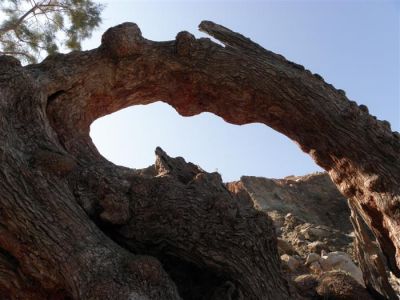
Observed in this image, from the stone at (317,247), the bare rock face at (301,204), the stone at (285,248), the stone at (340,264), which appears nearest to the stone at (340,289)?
the stone at (340,264)

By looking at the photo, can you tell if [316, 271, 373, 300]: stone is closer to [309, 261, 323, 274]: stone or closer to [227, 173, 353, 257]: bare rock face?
[309, 261, 323, 274]: stone

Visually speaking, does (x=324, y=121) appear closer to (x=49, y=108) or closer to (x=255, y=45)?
(x=255, y=45)

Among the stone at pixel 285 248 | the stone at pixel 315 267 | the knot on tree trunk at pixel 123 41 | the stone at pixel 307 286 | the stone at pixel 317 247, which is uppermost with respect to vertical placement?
the knot on tree trunk at pixel 123 41

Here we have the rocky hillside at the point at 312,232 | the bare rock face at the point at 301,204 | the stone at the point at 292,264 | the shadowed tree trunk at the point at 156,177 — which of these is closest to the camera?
the shadowed tree trunk at the point at 156,177

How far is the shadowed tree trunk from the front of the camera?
9.82 ft

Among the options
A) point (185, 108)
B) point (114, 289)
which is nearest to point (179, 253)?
point (114, 289)

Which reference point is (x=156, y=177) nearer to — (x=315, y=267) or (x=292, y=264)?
(x=292, y=264)

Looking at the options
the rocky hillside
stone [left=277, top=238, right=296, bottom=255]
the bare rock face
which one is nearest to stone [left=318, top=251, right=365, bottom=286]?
the rocky hillside

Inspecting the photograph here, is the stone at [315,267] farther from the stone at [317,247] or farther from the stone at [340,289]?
the stone at [340,289]

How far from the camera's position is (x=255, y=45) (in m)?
4.60

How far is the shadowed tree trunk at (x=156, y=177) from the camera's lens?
A: 2.99 meters

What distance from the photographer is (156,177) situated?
3.88 meters

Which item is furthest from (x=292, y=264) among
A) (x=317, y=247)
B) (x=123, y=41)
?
(x=123, y=41)

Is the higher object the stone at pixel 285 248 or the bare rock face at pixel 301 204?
the bare rock face at pixel 301 204
